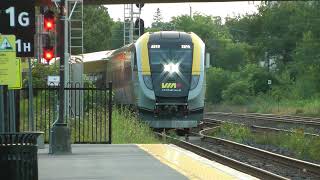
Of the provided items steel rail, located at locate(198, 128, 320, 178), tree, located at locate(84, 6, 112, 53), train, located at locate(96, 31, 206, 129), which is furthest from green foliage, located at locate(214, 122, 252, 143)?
tree, located at locate(84, 6, 112, 53)

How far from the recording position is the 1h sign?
9.98 m

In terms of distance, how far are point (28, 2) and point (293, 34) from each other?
201ft

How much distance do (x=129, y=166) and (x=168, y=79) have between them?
47.1 ft

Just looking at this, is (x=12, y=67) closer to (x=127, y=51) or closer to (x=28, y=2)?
(x=28, y=2)

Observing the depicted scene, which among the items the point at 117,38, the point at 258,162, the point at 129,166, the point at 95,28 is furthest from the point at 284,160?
the point at 117,38

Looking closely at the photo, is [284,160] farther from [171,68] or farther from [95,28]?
[95,28]

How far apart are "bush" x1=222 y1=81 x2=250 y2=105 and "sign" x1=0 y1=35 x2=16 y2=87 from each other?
65.3 metres

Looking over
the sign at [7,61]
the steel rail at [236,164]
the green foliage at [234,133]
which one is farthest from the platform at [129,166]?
the green foliage at [234,133]

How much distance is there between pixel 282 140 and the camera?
944 inches

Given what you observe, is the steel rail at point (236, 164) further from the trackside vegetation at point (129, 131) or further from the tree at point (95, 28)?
the tree at point (95, 28)

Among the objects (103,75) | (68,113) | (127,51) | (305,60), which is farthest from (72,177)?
(305,60)

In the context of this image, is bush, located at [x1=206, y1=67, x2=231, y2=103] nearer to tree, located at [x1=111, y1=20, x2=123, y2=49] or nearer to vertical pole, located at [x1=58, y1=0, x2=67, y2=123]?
tree, located at [x1=111, y1=20, x2=123, y2=49]

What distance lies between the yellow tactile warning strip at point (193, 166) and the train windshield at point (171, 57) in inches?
423

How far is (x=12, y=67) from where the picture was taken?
9359 mm
